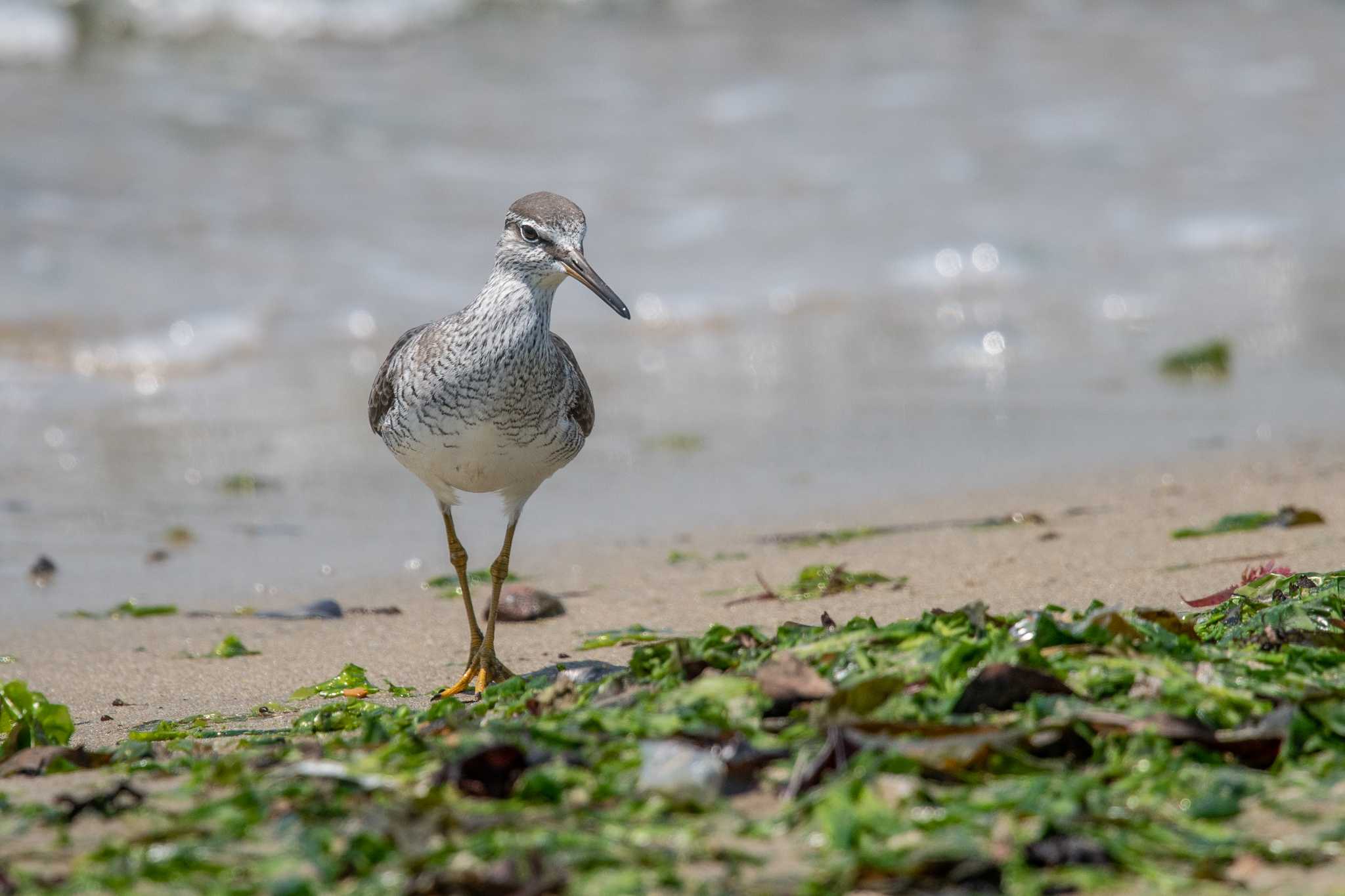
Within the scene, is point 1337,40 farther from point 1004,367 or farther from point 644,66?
point 1004,367

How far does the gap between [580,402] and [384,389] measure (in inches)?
27.8

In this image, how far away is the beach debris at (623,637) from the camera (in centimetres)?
503

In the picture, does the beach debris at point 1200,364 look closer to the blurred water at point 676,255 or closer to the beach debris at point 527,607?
the blurred water at point 676,255

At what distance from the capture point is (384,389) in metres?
5.60

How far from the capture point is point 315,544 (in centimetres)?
718

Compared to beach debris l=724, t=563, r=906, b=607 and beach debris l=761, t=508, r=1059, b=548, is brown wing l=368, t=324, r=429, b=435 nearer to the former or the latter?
beach debris l=724, t=563, r=906, b=607

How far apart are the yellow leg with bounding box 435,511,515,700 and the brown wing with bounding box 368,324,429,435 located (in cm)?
46

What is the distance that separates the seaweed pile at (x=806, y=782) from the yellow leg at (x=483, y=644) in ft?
3.46

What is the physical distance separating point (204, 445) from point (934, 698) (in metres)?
6.19

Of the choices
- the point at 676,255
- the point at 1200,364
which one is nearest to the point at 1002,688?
the point at 1200,364

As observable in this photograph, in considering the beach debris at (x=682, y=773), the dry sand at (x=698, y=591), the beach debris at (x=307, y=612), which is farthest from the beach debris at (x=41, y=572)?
the beach debris at (x=682, y=773)

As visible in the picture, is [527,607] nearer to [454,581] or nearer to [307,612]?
[454,581]

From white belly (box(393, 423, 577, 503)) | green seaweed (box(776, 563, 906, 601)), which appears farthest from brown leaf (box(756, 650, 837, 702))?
green seaweed (box(776, 563, 906, 601))

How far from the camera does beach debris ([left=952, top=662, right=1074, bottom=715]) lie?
132 inches
